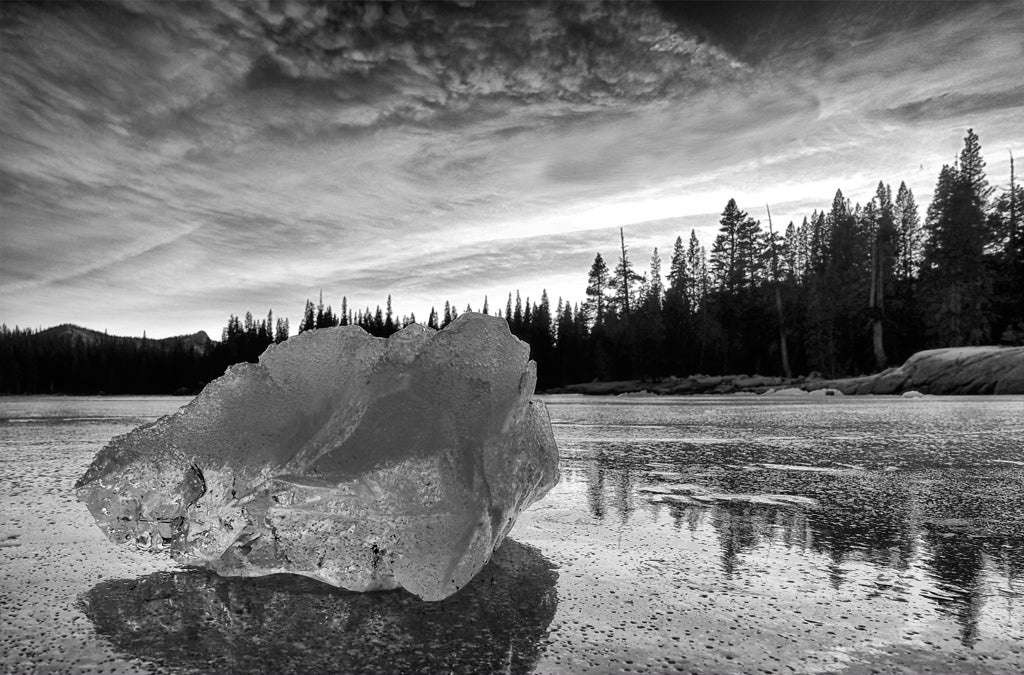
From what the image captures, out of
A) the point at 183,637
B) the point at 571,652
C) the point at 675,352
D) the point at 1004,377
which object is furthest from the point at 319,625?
the point at 675,352

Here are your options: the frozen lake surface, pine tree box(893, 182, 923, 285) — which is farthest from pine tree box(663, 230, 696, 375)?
the frozen lake surface

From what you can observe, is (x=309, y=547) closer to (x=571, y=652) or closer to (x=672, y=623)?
(x=571, y=652)

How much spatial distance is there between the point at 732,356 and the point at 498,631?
167ft

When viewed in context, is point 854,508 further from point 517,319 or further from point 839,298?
A: point 517,319

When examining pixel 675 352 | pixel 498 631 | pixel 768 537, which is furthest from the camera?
pixel 675 352

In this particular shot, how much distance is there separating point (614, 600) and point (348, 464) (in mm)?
951

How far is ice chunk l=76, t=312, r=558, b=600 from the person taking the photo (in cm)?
195

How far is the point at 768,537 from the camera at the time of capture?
2525mm

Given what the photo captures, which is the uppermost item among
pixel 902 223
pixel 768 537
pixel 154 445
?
pixel 902 223

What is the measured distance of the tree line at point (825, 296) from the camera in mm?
37344

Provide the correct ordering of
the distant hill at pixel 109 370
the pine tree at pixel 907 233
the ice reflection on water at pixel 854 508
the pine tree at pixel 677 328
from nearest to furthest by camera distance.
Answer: the ice reflection on water at pixel 854 508 < the pine tree at pixel 677 328 < the pine tree at pixel 907 233 < the distant hill at pixel 109 370

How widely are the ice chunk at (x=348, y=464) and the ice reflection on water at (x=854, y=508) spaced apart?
89 cm

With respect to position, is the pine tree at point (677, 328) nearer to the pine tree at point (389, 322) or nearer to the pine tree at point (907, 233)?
the pine tree at point (907, 233)

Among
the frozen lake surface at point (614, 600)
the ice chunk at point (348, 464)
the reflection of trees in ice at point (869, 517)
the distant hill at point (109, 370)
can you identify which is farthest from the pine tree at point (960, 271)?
the distant hill at point (109, 370)
